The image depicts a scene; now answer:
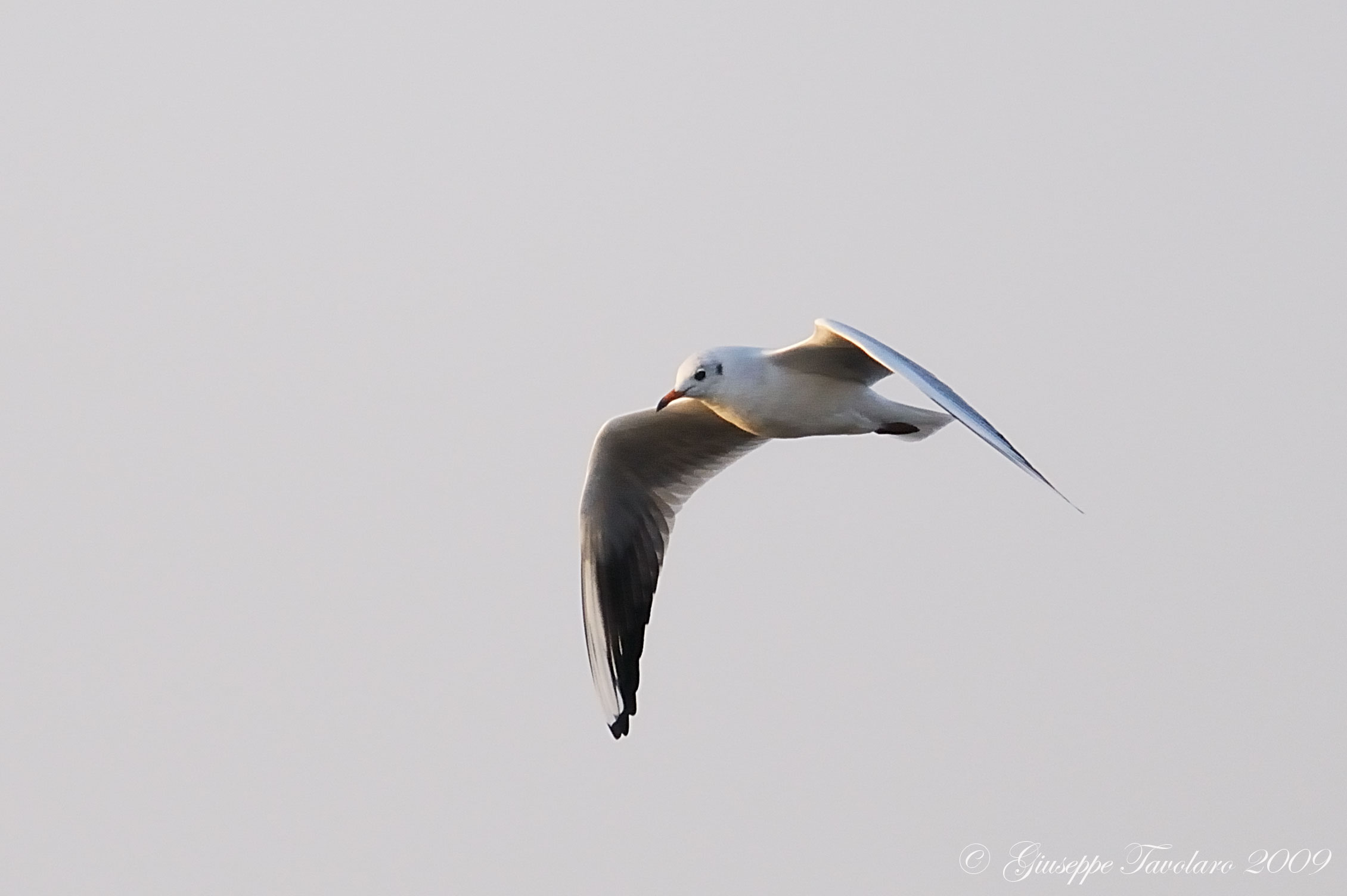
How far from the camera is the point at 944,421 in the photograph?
8617 mm

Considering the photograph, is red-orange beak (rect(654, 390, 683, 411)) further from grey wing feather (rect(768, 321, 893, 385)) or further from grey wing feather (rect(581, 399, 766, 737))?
grey wing feather (rect(581, 399, 766, 737))

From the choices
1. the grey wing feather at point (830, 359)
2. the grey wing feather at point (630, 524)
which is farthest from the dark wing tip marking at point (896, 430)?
the grey wing feather at point (630, 524)

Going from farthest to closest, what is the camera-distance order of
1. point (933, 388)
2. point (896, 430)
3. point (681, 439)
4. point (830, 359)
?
point (681, 439) → point (896, 430) → point (830, 359) → point (933, 388)

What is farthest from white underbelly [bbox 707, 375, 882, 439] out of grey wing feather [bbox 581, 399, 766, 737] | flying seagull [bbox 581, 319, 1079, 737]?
grey wing feather [bbox 581, 399, 766, 737]

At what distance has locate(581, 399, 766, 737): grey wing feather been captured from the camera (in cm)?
916

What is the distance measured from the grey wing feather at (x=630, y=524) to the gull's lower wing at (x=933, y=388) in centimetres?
156

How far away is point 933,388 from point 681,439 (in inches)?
95.3

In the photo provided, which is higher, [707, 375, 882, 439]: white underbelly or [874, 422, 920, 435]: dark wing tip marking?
[707, 375, 882, 439]: white underbelly

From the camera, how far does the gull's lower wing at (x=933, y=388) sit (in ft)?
21.4

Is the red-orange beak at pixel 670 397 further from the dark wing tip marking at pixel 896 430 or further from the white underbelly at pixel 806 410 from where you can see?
the dark wing tip marking at pixel 896 430

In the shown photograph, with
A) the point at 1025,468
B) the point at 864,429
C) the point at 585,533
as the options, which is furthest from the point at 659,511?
the point at 1025,468

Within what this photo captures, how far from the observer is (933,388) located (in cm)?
695

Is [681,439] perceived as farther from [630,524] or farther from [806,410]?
→ [806,410]

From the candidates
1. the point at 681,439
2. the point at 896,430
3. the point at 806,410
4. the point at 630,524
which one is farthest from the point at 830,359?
the point at 630,524
